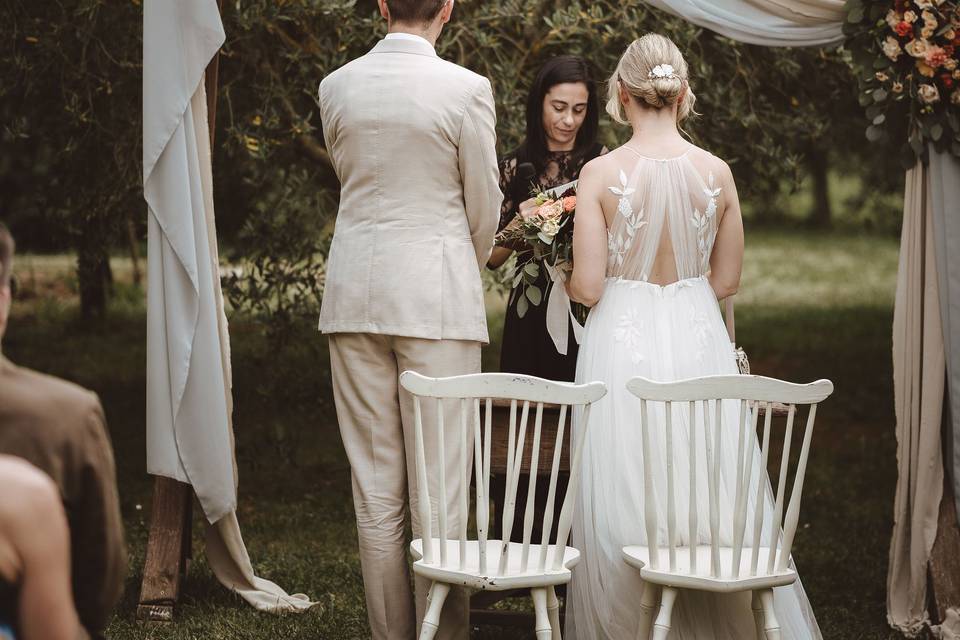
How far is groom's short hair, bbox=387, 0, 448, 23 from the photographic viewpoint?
138 inches

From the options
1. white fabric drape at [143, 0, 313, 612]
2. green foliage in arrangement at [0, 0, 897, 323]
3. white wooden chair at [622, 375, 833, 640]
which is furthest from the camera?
green foliage in arrangement at [0, 0, 897, 323]

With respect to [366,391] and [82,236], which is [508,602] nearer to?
[366,391]

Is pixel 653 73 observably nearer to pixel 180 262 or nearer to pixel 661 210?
pixel 661 210

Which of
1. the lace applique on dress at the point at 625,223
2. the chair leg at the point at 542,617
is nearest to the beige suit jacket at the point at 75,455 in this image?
the chair leg at the point at 542,617

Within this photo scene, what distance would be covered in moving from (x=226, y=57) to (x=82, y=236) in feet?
5.96

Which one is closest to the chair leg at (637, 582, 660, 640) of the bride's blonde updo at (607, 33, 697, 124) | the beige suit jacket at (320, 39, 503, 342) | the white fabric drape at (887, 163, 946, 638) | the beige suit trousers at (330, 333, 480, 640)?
the beige suit trousers at (330, 333, 480, 640)

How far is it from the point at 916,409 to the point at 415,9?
2538mm

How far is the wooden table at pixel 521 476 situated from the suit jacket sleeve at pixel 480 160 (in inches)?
24.3

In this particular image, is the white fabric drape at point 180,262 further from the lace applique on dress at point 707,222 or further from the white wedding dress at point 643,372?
the lace applique on dress at point 707,222

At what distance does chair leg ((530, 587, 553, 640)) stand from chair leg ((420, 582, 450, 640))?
0.85 feet

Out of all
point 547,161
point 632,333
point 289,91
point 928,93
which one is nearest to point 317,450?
point 289,91

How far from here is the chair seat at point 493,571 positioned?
128 inches

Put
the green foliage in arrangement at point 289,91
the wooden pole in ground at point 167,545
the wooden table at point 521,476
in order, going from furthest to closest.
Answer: the green foliage in arrangement at point 289,91, the wooden pole in ground at point 167,545, the wooden table at point 521,476

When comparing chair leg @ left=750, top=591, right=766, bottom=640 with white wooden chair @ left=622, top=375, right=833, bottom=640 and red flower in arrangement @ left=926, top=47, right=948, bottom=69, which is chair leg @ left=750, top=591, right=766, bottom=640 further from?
red flower in arrangement @ left=926, top=47, right=948, bottom=69
